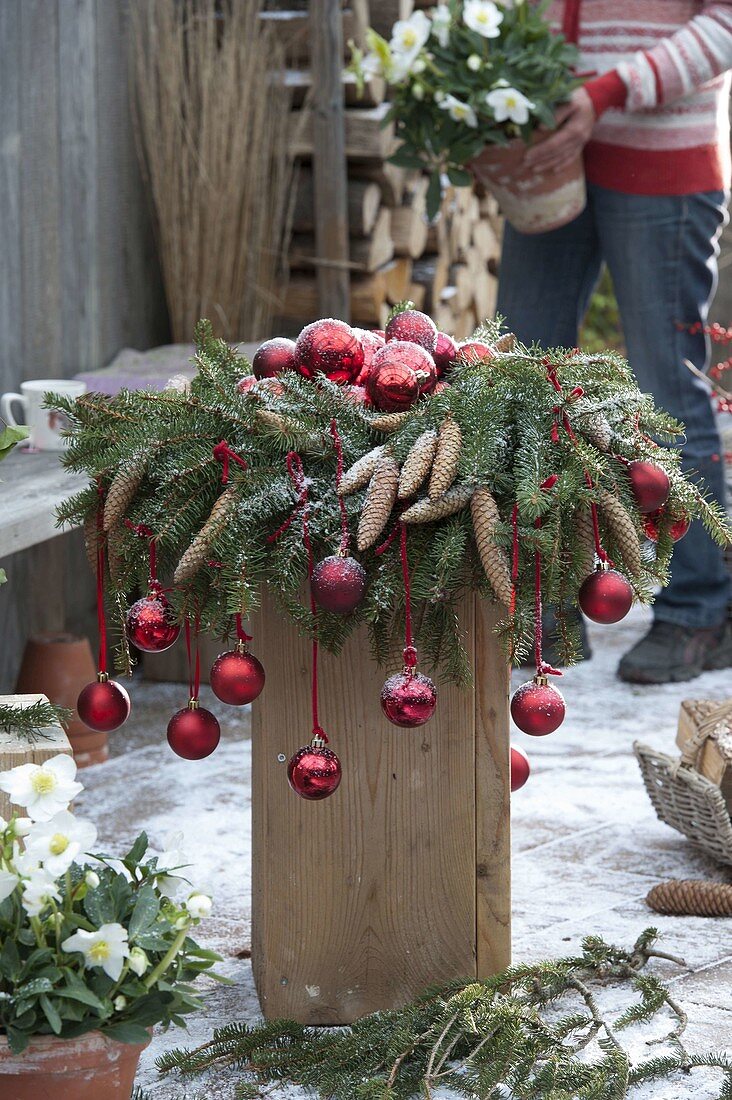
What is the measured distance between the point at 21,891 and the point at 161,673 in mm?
2148

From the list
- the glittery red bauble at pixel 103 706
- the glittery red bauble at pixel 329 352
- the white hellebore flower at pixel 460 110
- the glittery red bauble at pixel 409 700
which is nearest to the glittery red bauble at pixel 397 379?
the glittery red bauble at pixel 329 352

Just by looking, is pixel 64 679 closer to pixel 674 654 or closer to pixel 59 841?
pixel 674 654

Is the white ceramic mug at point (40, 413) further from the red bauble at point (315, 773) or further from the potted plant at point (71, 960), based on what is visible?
the potted plant at point (71, 960)

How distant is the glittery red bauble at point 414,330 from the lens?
1.93m

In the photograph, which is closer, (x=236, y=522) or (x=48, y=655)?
(x=236, y=522)

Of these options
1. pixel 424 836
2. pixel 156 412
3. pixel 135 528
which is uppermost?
pixel 156 412

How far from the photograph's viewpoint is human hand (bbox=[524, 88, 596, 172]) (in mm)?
3174

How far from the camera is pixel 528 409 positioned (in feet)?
5.68

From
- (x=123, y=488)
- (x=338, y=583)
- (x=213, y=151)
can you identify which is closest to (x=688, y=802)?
(x=338, y=583)

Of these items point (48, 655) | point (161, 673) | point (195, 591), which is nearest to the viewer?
point (195, 591)

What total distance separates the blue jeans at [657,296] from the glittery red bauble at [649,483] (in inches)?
62.4

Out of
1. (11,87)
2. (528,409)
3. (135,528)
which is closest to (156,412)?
(135,528)

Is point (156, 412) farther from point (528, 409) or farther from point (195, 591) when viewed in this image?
point (528, 409)

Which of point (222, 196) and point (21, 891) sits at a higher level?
point (222, 196)
